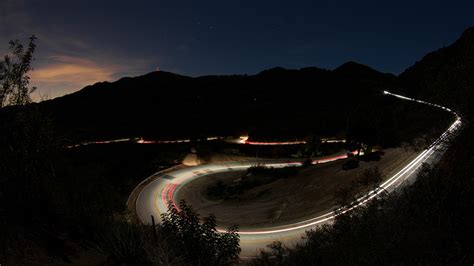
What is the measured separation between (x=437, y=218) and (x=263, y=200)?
2706 centimetres

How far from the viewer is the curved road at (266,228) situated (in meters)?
16.8

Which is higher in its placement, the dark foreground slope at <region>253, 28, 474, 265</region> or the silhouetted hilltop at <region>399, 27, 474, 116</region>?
the silhouetted hilltop at <region>399, 27, 474, 116</region>

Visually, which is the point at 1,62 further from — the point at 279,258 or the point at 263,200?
the point at 263,200

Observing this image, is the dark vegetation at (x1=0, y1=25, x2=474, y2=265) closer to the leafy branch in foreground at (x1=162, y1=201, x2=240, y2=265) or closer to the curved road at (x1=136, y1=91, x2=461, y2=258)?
the leafy branch in foreground at (x1=162, y1=201, x2=240, y2=265)

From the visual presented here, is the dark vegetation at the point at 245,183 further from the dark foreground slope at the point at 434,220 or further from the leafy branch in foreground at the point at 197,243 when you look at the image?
the leafy branch in foreground at the point at 197,243

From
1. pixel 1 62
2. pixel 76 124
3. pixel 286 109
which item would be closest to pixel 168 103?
pixel 76 124

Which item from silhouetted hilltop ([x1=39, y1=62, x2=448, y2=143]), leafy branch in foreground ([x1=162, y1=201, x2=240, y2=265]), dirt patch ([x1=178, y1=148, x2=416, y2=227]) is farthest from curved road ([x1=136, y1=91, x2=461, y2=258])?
silhouetted hilltop ([x1=39, y1=62, x2=448, y2=143])

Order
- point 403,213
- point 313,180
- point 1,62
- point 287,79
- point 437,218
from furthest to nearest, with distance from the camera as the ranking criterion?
1. point 287,79
2. point 313,180
3. point 403,213
4. point 437,218
5. point 1,62

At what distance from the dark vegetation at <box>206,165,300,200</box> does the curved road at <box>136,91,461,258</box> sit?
209 inches

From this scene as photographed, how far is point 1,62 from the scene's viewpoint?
902 centimetres

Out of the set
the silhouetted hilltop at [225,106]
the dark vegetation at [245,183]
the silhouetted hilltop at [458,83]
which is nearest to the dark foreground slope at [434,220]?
the silhouetted hilltop at [458,83]

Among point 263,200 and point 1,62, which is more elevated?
point 1,62

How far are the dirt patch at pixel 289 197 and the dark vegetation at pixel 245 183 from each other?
1.23 m

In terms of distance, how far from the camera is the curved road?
16.8 metres
